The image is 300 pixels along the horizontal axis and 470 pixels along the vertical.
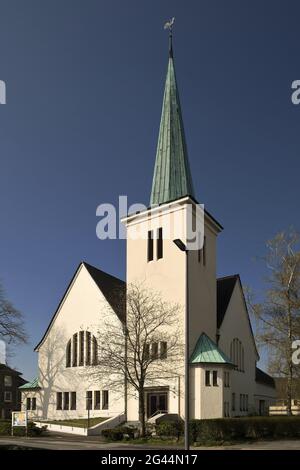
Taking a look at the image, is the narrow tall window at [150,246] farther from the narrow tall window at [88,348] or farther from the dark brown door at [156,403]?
the dark brown door at [156,403]

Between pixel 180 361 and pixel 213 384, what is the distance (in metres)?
2.65

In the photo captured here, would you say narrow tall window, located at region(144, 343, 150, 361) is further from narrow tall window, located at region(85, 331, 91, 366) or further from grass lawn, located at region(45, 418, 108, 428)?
narrow tall window, located at region(85, 331, 91, 366)

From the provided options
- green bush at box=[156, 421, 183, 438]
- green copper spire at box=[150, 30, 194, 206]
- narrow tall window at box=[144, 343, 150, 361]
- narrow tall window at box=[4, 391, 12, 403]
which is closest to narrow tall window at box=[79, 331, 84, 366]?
narrow tall window at box=[144, 343, 150, 361]

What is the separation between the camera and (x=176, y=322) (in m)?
35.9

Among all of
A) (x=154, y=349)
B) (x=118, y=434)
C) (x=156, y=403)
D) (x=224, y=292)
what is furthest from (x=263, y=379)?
(x=118, y=434)

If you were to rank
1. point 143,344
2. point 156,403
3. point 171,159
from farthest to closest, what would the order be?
point 171,159, point 156,403, point 143,344

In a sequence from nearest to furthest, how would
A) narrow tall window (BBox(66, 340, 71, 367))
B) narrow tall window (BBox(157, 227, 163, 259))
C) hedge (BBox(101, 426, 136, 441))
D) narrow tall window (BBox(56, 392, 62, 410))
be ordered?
1. hedge (BBox(101, 426, 136, 441))
2. narrow tall window (BBox(157, 227, 163, 259))
3. narrow tall window (BBox(56, 392, 62, 410))
4. narrow tall window (BBox(66, 340, 71, 367))

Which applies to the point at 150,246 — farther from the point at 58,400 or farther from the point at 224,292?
the point at 58,400

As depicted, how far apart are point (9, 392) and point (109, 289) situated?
39.5 meters

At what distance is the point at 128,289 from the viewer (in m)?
38.2

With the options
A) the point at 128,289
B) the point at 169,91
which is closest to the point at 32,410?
the point at 128,289

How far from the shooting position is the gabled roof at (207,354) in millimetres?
34156

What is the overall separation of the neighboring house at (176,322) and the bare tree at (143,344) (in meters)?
0.58

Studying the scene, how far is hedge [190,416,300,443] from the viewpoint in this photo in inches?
1144
